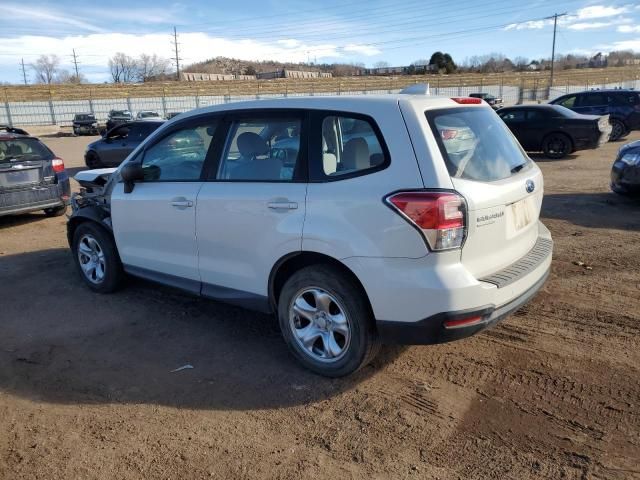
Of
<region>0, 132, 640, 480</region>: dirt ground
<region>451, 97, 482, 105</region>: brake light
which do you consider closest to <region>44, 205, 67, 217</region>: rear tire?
<region>0, 132, 640, 480</region>: dirt ground

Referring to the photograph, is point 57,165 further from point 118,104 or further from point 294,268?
point 118,104

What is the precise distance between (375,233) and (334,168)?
0.57 meters

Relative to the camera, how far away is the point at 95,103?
153 ft

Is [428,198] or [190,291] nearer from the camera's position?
[428,198]

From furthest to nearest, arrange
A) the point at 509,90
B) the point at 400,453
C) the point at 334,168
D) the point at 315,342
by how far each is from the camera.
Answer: the point at 509,90 → the point at 315,342 → the point at 334,168 → the point at 400,453

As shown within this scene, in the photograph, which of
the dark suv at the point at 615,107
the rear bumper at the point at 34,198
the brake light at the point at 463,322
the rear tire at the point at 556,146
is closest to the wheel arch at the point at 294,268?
the brake light at the point at 463,322

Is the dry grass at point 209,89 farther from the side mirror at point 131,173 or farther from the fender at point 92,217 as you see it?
the side mirror at point 131,173

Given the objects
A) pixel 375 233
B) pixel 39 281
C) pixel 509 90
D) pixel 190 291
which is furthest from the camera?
pixel 509 90

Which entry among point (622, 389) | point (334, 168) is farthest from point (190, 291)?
point (622, 389)

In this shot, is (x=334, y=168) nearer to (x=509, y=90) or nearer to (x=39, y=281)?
(x=39, y=281)

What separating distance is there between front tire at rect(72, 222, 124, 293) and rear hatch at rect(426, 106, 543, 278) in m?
3.45

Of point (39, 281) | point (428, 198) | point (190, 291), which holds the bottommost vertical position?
point (39, 281)

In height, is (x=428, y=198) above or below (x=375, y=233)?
above

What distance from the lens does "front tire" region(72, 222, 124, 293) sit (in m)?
5.17
